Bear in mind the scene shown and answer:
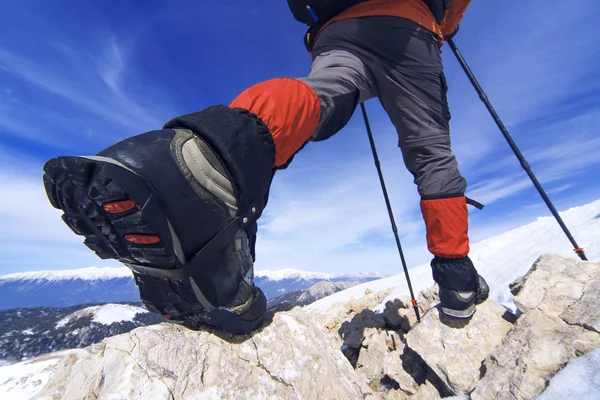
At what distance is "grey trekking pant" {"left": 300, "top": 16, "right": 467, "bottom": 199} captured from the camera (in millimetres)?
2723

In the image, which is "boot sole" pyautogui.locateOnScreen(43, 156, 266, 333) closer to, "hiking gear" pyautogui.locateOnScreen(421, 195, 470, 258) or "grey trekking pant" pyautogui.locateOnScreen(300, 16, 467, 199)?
"grey trekking pant" pyautogui.locateOnScreen(300, 16, 467, 199)

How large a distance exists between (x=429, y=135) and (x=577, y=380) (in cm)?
210

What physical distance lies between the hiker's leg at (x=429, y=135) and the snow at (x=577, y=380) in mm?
978

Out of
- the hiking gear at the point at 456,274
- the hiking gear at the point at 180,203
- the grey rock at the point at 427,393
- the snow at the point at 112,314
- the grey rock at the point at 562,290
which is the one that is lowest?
the snow at the point at 112,314

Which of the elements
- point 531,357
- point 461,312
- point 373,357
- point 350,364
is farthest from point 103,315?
point 531,357

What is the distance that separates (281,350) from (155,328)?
0.98 metres

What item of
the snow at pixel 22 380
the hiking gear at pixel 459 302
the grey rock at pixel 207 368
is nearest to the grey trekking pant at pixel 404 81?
the hiking gear at pixel 459 302

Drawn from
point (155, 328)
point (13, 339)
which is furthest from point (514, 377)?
point (13, 339)

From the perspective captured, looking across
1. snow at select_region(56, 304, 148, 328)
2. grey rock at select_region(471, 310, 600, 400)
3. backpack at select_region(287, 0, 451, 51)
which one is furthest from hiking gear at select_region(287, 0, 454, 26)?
snow at select_region(56, 304, 148, 328)

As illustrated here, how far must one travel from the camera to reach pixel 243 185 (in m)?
1.72

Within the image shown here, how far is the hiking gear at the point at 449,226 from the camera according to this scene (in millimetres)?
2663

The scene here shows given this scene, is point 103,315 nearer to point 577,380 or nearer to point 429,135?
point 429,135

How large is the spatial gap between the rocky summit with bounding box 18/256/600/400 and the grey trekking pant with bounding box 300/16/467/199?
1.37 m

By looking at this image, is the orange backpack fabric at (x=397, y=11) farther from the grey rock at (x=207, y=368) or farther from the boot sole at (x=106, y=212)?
the grey rock at (x=207, y=368)
